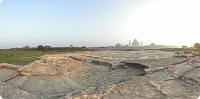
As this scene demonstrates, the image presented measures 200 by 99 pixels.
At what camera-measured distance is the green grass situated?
8188mm

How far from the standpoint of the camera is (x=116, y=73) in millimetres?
7867

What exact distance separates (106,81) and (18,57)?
4.14 m

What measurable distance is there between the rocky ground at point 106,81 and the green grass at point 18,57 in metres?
0.55

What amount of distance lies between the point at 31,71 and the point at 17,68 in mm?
807

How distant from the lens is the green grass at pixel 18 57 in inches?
322

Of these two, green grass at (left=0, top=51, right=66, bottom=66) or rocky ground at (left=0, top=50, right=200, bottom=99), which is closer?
rocky ground at (left=0, top=50, right=200, bottom=99)

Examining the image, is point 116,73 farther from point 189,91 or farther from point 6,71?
point 6,71

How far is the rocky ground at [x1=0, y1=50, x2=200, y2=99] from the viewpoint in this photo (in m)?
4.20

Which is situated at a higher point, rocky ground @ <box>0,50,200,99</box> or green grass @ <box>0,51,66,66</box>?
green grass @ <box>0,51,66,66</box>

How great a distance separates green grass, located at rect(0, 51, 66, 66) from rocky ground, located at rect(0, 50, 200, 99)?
554 millimetres

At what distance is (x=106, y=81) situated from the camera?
7.00 meters

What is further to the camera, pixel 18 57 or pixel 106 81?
pixel 18 57

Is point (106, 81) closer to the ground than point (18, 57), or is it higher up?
closer to the ground

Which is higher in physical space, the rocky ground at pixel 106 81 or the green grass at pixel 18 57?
the green grass at pixel 18 57
